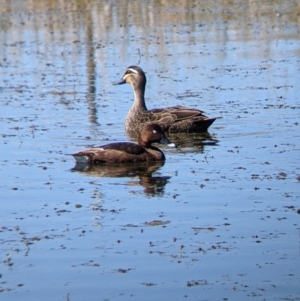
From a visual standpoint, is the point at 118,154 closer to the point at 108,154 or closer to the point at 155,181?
the point at 108,154

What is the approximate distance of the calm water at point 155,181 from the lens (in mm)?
7953

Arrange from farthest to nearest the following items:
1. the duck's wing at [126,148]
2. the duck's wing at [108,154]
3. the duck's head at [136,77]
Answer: the duck's head at [136,77] → the duck's wing at [126,148] → the duck's wing at [108,154]

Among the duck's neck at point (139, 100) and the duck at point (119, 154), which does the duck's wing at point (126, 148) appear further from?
the duck's neck at point (139, 100)

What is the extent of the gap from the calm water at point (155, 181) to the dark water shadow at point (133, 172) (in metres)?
0.03

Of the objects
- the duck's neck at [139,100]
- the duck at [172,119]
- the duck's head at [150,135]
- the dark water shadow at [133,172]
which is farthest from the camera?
the duck's neck at [139,100]

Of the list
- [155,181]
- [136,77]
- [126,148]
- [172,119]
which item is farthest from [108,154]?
[136,77]

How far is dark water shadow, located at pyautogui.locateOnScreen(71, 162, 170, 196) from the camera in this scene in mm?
11383

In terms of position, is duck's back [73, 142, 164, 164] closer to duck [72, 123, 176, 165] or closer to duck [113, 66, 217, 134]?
duck [72, 123, 176, 165]

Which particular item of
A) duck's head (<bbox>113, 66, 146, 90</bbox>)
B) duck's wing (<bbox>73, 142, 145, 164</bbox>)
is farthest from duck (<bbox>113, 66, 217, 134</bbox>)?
duck's wing (<bbox>73, 142, 145, 164</bbox>)

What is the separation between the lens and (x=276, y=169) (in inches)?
467

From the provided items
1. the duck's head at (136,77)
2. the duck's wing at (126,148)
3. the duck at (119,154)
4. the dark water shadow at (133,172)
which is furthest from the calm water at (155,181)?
the duck's head at (136,77)

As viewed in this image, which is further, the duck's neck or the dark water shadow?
the duck's neck

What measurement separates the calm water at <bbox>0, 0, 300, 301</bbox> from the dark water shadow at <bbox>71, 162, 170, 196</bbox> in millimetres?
27

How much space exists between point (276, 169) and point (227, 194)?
1412mm
